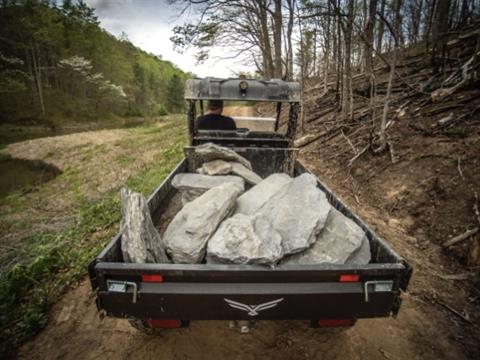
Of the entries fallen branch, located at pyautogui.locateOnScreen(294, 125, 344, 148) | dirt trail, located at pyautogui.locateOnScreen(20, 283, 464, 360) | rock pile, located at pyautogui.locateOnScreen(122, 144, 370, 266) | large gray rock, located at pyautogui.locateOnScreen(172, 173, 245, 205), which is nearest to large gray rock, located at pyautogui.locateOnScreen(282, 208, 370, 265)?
rock pile, located at pyautogui.locateOnScreen(122, 144, 370, 266)

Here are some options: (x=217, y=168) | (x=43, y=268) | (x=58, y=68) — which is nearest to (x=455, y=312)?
(x=217, y=168)

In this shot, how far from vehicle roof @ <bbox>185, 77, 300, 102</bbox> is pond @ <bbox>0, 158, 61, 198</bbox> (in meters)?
8.94

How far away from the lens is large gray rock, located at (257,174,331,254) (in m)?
1.75

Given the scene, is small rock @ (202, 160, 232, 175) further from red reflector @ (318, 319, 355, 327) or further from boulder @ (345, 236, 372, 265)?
red reflector @ (318, 319, 355, 327)

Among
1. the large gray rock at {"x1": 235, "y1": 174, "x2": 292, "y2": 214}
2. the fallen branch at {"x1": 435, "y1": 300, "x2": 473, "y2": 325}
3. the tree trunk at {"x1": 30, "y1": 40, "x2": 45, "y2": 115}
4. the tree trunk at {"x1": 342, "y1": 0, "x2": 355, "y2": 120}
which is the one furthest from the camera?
the tree trunk at {"x1": 30, "y1": 40, "x2": 45, "y2": 115}

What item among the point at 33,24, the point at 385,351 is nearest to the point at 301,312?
the point at 385,351

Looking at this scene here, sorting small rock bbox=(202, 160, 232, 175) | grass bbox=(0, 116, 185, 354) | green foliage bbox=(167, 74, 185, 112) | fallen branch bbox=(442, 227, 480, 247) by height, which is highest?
green foliage bbox=(167, 74, 185, 112)

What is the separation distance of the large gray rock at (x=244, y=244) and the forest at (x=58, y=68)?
34.3 m

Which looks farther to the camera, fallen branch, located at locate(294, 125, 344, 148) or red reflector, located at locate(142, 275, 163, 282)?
fallen branch, located at locate(294, 125, 344, 148)

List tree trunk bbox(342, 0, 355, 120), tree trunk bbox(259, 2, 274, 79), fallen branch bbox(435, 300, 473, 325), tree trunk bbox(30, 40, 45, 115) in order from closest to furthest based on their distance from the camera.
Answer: fallen branch bbox(435, 300, 473, 325), tree trunk bbox(342, 0, 355, 120), tree trunk bbox(259, 2, 274, 79), tree trunk bbox(30, 40, 45, 115)

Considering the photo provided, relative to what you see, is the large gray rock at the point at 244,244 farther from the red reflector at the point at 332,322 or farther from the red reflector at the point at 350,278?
the red reflector at the point at 332,322

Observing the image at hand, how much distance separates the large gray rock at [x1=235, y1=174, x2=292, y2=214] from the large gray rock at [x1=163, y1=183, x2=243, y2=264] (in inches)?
5.0

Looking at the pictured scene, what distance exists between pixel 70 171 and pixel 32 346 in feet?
30.9

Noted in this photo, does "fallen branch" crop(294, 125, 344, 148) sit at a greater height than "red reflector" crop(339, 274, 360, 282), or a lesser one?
greater
